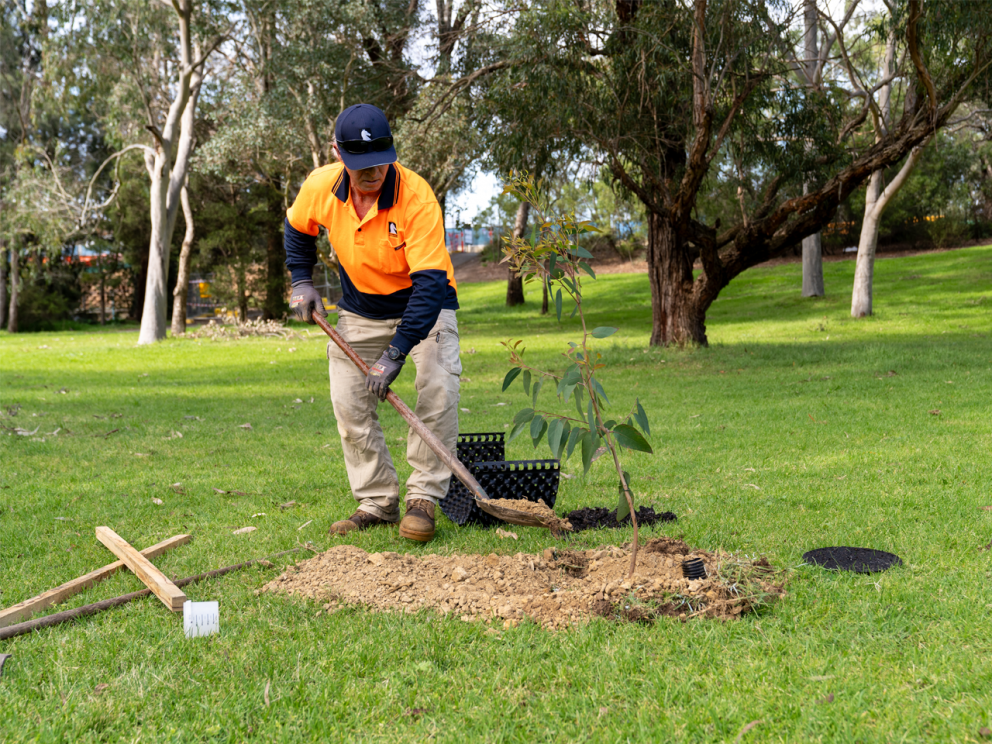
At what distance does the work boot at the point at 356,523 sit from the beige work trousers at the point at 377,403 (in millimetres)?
36

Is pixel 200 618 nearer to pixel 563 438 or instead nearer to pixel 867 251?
pixel 563 438

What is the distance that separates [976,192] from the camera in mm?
35812

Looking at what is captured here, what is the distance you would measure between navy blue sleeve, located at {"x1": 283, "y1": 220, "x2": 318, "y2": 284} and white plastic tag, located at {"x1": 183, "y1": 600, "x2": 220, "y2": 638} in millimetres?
2184

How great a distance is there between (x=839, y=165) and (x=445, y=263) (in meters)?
11.4

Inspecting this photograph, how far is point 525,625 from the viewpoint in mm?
3324

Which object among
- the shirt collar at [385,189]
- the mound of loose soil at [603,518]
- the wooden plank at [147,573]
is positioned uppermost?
the shirt collar at [385,189]

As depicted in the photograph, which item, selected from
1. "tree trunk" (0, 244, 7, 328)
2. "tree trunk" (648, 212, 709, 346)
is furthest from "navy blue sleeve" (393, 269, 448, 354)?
"tree trunk" (0, 244, 7, 328)

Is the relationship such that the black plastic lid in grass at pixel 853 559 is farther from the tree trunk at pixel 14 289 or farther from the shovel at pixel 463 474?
the tree trunk at pixel 14 289

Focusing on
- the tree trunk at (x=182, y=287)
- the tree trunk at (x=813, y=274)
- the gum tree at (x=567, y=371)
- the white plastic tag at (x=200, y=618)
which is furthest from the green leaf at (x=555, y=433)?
the tree trunk at (x=813, y=274)

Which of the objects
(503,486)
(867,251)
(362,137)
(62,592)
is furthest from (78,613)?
(867,251)

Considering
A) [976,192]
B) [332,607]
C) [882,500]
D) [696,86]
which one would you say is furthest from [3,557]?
[976,192]

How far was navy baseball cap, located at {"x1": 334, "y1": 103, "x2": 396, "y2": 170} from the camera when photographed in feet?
13.8

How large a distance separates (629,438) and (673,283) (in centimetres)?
1163

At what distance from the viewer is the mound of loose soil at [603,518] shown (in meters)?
4.64
